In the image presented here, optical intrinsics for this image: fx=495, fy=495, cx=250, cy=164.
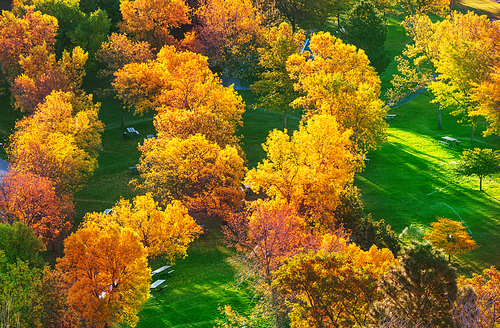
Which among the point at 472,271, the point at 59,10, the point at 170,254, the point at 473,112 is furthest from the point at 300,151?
the point at 59,10

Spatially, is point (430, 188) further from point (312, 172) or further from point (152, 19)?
point (152, 19)

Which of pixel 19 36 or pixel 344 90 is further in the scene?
pixel 19 36

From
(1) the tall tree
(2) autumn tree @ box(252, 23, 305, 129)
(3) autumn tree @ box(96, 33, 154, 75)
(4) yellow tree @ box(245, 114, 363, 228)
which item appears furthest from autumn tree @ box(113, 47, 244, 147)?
(1) the tall tree

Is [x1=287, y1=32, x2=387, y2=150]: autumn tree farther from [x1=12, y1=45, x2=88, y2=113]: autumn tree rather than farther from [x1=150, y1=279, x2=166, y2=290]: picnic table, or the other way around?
[x1=12, y1=45, x2=88, y2=113]: autumn tree

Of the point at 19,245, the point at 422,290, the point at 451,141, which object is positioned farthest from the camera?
the point at 451,141

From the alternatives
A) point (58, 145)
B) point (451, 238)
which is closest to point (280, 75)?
point (58, 145)
